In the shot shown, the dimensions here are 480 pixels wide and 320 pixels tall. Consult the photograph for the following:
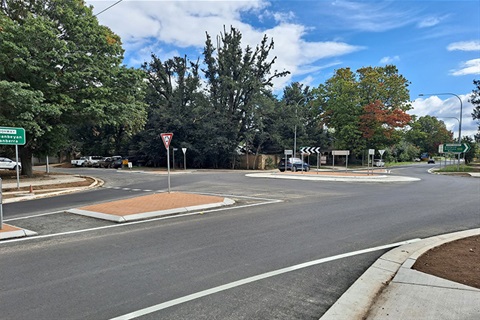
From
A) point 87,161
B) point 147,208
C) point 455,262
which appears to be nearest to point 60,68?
point 147,208

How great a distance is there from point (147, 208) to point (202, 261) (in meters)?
5.21

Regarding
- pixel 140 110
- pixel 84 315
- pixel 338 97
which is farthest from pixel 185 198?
pixel 338 97

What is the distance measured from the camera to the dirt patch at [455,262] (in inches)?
173

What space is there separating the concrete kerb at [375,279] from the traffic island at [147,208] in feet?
20.6

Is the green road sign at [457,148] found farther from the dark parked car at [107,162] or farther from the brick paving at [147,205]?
the dark parked car at [107,162]

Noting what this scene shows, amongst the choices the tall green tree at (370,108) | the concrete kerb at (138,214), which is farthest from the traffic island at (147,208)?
the tall green tree at (370,108)

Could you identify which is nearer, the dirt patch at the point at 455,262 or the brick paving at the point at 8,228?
the dirt patch at the point at 455,262

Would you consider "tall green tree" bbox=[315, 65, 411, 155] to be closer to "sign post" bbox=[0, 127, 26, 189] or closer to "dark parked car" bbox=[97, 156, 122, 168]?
"dark parked car" bbox=[97, 156, 122, 168]

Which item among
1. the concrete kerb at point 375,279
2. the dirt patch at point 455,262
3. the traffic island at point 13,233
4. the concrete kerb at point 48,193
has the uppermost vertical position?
the dirt patch at point 455,262

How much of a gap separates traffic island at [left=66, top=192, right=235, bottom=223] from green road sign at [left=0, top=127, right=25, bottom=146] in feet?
20.6

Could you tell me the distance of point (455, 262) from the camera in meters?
5.00

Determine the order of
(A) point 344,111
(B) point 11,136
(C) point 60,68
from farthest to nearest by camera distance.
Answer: (A) point 344,111
(C) point 60,68
(B) point 11,136

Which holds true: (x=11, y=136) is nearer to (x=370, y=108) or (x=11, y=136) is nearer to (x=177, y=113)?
(x=177, y=113)

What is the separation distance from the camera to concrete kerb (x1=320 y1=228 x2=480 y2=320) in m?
3.55
